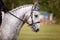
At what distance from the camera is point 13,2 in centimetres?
4706

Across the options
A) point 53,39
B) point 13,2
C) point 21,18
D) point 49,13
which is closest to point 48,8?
point 49,13

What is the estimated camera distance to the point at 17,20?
819cm

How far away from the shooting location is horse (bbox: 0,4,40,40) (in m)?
8.01

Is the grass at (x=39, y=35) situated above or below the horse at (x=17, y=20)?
below

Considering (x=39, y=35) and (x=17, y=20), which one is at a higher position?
(x=17, y=20)

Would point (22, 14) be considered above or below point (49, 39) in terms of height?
above

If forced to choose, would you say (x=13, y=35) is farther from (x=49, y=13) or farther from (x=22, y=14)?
(x=49, y=13)

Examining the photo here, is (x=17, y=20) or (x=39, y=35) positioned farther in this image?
(x=39, y=35)

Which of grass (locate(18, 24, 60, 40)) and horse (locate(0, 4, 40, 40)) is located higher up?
horse (locate(0, 4, 40, 40))

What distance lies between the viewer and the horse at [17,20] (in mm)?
8008

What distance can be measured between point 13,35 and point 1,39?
13.5 inches

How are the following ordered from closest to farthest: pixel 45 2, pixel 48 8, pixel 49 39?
1. pixel 49 39
2. pixel 48 8
3. pixel 45 2

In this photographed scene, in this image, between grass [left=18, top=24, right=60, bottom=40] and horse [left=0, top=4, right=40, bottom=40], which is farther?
grass [left=18, top=24, right=60, bottom=40]

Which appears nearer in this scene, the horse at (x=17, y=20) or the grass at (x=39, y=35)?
the horse at (x=17, y=20)
